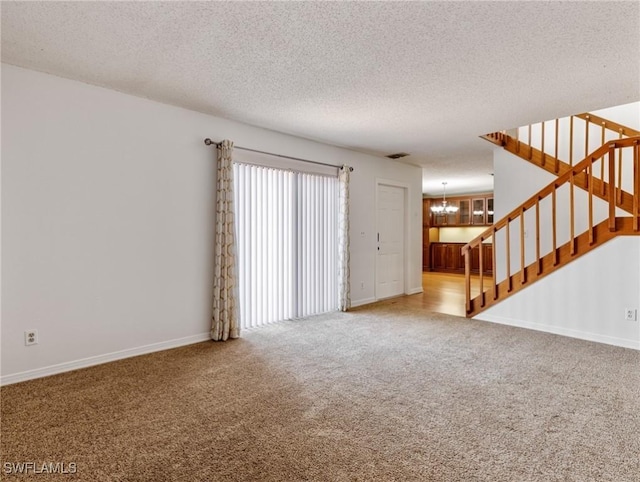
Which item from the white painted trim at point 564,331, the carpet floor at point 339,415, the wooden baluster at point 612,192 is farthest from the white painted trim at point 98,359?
the wooden baluster at point 612,192

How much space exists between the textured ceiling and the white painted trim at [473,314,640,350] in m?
2.56

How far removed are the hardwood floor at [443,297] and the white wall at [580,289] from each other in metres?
0.76

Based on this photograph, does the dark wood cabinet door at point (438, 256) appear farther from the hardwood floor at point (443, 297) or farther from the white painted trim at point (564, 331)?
the white painted trim at point (564, 331)

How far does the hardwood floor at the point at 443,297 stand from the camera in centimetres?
572

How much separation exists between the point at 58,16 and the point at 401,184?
5.59 m

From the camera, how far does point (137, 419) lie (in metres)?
2.34

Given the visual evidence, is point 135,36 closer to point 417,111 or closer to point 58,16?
point 58,16

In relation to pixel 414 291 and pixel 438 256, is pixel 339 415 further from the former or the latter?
pixel 438 256

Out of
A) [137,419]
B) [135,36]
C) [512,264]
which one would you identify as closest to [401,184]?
[512,264]

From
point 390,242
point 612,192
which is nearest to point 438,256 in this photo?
point 390,242

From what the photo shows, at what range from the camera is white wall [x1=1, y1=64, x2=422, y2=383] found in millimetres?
2947

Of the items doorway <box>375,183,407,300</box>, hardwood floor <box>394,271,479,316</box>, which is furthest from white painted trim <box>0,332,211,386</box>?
hardwood floor <box>394,271,479,316</box>

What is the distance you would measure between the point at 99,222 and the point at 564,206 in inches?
220

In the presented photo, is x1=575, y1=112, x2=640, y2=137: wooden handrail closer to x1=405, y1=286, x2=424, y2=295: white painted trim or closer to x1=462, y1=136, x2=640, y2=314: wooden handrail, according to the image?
x1=462, y1=136, x2=640, y2=314: wooden handrail
